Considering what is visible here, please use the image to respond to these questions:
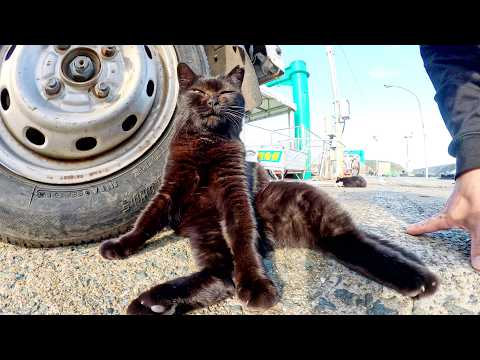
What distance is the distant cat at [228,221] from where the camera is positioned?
0.81m

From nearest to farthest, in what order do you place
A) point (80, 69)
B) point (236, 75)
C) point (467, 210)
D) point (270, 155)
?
point (467, 210) < point (80, 69) < point (236, 75) < point (270, 155)

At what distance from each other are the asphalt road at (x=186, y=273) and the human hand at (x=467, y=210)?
7 centimetres

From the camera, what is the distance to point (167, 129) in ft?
4.32

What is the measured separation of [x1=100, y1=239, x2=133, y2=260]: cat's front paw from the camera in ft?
3.29

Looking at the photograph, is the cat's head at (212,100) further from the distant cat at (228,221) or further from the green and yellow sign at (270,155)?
the green and yellow sign at (270,155)

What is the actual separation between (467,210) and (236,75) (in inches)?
46.4

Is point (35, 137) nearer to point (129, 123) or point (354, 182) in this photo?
point (129, 123)

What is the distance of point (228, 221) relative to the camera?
3.52 ft

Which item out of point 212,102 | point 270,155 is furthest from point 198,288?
point 270,155

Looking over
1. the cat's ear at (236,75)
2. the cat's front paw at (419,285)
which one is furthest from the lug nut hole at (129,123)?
the cat's front paw at (419,285)

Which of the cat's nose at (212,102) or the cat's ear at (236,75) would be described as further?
the cat's ear at (236,75)

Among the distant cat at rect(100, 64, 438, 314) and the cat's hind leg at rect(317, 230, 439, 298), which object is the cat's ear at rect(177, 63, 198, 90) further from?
the cat's hind leg at rect(317, 230, 439, 298)
